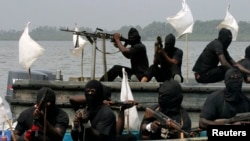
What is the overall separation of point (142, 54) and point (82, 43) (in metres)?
2.84

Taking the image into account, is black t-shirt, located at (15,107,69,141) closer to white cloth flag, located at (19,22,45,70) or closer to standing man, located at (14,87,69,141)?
standing man, located at (14,87,69,141)

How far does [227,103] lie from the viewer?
8.33m

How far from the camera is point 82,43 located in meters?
14.3

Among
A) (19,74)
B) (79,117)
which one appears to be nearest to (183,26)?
(19,74)

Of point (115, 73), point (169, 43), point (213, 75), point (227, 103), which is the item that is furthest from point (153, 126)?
point (115, 73)

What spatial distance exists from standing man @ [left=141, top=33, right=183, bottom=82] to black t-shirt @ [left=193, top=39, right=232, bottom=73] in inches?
12.4

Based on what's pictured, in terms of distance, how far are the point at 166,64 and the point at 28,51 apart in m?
2.24

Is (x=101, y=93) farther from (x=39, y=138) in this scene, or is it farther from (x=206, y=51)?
(x=206, y=51)

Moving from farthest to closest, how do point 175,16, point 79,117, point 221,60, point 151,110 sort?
point 175,16 → point 221,60 → point 151,110 → point 79,117

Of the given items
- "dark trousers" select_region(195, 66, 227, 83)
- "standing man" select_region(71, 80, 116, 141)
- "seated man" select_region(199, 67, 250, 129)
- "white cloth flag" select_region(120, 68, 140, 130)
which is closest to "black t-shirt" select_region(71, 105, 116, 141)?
"standing man" select_region(71, 80, 116, 141)

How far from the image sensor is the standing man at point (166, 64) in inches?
448

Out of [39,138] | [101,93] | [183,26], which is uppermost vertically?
[183,26]

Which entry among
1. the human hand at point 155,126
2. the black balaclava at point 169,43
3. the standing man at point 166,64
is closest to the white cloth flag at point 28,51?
the standing man at point 166,64

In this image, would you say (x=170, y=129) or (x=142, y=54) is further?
(x=142, y=54)
